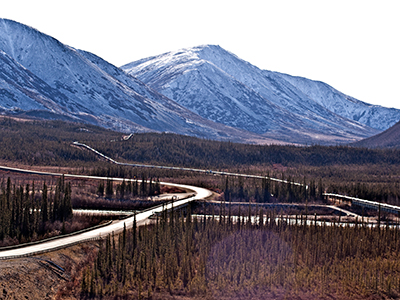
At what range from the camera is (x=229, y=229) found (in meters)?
57.4

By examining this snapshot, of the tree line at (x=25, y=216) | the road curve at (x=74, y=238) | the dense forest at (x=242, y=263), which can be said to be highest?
the tree line at (x=25, y=216)

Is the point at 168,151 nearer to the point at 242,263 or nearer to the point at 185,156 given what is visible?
the point at 185,156

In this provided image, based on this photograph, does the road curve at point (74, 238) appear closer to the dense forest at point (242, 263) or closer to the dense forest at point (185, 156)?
the dense forest at point (242, 263)

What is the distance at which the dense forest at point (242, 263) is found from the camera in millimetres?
43531

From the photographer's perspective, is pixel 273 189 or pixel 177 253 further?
pixel 273 189

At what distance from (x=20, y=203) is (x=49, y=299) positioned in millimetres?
18804

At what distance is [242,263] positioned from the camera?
49.4m

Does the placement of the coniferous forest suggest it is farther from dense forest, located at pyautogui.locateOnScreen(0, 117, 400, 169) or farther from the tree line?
dense forest, located at pyautogui.locateOnScreen(0, 117, 400, 169)

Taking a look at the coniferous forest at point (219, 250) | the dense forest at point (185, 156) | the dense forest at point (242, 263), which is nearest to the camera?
the dense forest at point (242, 263)

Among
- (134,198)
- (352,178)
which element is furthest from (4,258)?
(352,178)

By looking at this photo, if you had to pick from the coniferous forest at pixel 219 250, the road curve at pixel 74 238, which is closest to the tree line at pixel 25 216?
the coniferous forest at pixel 219 250

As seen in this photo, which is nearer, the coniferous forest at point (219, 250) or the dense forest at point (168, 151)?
the coniferous forest at point (219, 250)

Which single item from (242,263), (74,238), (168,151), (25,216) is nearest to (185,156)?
(168,151)

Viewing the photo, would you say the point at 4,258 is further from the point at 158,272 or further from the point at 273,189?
the point at 273,189
